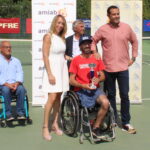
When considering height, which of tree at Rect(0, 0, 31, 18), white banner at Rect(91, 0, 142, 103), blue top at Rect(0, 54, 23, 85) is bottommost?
blue top at Rect(0, 54, 23, 85)

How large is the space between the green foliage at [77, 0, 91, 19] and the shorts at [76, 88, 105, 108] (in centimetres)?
2544

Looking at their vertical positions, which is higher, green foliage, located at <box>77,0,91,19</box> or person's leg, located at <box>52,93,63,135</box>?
green foliage, located at <box>77,0,91,19</box>

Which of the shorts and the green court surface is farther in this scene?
the shorts

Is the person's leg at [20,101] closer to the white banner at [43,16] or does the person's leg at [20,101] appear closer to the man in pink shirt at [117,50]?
the man in pink shirt at [117,50]

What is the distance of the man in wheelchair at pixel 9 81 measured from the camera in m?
6.43

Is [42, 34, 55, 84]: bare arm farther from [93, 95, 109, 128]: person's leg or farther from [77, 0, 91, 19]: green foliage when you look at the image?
[77, 0, 91, 19]: green foliage

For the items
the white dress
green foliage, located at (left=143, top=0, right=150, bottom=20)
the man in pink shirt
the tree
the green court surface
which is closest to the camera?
the green court surface

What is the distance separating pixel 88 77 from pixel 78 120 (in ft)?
1.95

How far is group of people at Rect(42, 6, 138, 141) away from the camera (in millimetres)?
5766

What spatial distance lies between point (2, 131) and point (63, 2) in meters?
2.62

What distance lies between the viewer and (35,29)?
771 cm

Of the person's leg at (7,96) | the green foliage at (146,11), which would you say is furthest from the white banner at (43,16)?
the green foliage at (146,11)

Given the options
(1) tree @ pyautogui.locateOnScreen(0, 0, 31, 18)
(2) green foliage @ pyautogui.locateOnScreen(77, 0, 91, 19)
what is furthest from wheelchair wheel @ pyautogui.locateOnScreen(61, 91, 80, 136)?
(2) green foliage @ pyautogui.locateOnScreen(77, 0, 91, 19)

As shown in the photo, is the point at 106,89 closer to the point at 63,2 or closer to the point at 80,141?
the point at 80,141
